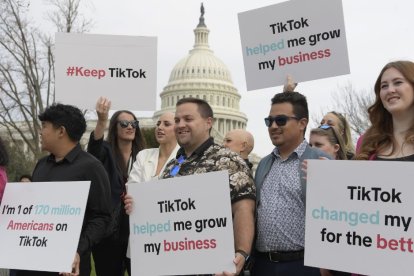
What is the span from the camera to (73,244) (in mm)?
3783

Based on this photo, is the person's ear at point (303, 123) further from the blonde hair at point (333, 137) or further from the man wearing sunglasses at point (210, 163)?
→ the blonde hair at point (333, 137)

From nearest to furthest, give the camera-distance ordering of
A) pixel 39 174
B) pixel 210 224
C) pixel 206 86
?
pixel 210 224 < pixel 39 174 < pixel 206 86

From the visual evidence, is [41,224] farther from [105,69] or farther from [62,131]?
[105,69]

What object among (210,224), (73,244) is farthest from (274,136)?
(73,244)

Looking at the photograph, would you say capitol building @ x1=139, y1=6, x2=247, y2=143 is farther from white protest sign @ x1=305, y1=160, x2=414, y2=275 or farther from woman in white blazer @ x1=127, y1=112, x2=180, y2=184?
white protest sign @ x1=305, y1=160, x2=414, y2=275

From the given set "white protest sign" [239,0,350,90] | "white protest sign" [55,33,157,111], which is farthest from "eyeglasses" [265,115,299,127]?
"white protest sign" [55,33,157,111]

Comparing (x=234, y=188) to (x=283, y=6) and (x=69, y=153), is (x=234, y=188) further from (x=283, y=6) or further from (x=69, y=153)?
(x=283, y=6)

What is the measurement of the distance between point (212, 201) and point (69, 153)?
108cm

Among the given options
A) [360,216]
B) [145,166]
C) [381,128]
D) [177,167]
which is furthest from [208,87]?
[360,216]

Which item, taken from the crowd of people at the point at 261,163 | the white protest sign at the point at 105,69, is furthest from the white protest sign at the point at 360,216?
the white protest sign at the point at 105,69

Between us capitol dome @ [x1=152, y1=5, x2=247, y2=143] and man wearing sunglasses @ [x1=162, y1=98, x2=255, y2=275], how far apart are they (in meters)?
84.3

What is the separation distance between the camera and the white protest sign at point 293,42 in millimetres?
4758

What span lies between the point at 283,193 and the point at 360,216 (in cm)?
67

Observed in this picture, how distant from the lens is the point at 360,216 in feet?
10.5
